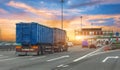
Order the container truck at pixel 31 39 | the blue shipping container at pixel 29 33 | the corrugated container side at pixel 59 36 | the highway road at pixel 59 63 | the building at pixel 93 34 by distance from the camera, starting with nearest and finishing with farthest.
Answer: the highway road at pixel 59 63 < the container truck at pixel 31 39 < the blue shipping container at pixel 29 33 < the corrugated container side at pixel 59 36 < the building at pixel 93 34

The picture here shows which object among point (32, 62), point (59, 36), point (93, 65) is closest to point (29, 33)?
point (59, 36)

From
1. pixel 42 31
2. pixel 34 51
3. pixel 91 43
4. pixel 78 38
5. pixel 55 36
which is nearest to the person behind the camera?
pixel 34 51

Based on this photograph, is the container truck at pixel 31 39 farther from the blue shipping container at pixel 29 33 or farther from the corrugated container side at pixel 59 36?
the corrugated container side at pixel 59 36

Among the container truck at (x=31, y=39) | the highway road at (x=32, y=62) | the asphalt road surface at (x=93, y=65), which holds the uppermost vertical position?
the container truck at (x=31, y=39)

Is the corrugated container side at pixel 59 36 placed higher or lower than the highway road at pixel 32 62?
higher

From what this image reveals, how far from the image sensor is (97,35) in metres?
156

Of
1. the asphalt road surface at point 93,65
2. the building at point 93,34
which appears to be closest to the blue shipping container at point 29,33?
the asphalt road surface at point 93,65

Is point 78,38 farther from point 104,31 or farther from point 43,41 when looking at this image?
point 43,41

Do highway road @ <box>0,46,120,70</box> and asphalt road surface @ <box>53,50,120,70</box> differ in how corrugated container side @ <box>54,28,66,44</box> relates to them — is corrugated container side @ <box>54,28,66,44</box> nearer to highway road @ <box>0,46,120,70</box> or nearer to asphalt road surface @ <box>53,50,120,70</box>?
highway road @ <box>0,46,120,70</box>

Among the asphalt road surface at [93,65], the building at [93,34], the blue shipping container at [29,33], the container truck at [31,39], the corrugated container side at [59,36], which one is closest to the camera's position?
the asphalt road surface at [93,65]

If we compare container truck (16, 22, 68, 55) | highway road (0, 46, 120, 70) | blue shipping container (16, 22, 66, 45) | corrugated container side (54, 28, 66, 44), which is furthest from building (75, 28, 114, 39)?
highway road (0, 46, 120, 70)

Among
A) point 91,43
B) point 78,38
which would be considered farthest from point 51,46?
point 78,38

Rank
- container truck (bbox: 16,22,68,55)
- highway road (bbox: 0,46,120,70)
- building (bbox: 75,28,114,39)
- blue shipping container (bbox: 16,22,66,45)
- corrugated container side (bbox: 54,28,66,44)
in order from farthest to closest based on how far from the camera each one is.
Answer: building (bbox: 75,28,114,39) → corrugated container side (bbox: 54,28,66,44) → blue shipping container (bbox: 16,22,66,45) → container truck (bbox: 16,22,68,55) → highway road (bbox: 0,46,120,70)

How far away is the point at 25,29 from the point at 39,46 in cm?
262
